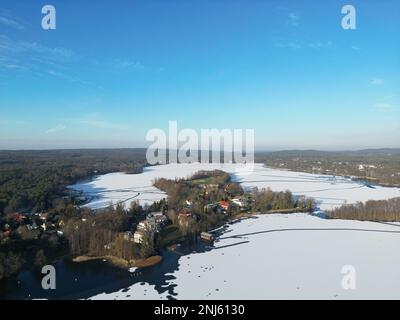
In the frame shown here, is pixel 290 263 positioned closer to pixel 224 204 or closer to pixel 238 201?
pixel 224 204

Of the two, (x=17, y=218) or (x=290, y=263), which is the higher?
(x=17, y=218)

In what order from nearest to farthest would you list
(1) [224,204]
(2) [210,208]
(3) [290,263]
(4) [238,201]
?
(3) [290,263]
(2) [210,208]
(1) [224,204]
(4) [238,201]

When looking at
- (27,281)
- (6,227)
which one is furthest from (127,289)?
(6,227)

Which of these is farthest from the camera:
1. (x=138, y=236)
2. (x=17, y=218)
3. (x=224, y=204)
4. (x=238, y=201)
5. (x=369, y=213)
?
(x=238, y=201)

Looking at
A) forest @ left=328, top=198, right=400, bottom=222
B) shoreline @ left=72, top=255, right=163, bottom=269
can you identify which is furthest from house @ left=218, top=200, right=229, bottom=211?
shoreline @ left=72, top=255, right=163, bottom=269

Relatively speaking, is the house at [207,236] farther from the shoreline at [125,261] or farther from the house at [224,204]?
the house at [224,204]

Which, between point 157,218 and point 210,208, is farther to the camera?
point 210,208

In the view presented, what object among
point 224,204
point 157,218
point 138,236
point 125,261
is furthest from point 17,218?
point 224,204

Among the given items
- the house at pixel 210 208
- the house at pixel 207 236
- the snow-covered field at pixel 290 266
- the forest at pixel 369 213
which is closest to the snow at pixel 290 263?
the snow-covered field at pixel 290 266

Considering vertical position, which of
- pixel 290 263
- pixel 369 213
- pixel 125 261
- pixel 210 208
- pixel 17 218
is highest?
pixel 17 218
